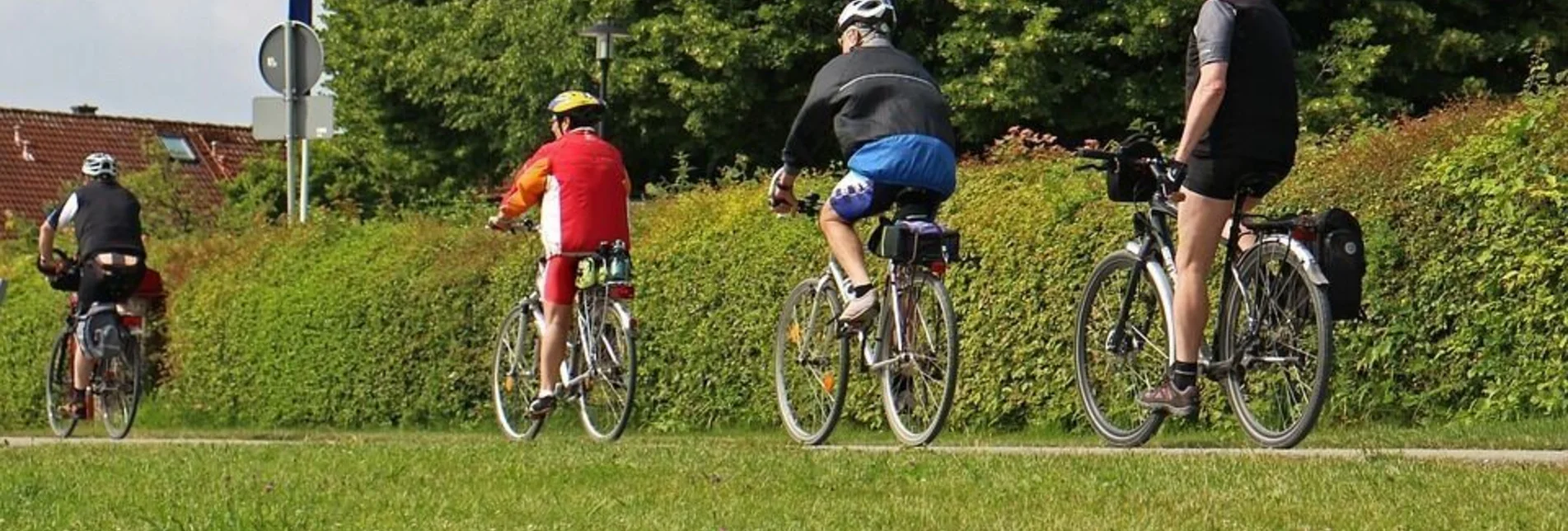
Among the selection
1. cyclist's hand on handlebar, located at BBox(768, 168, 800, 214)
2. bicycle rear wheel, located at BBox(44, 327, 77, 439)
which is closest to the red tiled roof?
bicycle rear wheel, located at BBox(44, 327, 77, 439)

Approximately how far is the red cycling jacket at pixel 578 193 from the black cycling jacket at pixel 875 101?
211 cm

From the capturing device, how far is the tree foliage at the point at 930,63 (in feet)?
88.0

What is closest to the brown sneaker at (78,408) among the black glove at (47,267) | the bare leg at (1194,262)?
the black glove at (47,267)

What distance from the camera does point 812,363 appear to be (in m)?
9.75

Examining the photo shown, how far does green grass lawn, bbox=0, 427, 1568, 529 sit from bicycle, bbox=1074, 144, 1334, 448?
0.72m

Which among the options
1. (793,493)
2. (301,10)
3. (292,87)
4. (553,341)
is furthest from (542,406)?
(301,10)

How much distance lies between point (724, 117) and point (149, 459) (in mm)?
22011

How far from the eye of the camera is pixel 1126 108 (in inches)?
1089

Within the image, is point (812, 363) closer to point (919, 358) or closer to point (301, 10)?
point (919, 358)

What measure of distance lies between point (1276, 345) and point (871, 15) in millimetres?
2147

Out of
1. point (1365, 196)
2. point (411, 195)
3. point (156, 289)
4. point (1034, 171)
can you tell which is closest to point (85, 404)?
point (156, 289)

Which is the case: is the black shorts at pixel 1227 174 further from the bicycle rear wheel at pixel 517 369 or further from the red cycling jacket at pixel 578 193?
the bicycle rear wheel at pixel 517 369

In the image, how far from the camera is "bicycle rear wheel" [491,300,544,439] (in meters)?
11.8

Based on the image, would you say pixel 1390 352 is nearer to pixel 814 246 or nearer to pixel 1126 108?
pixel 814 246
